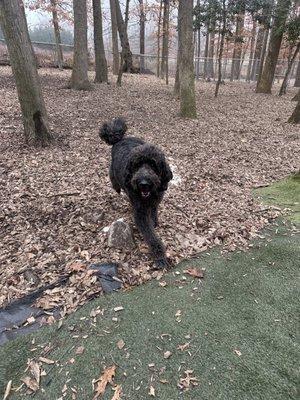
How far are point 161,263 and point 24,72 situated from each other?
4.13 metres

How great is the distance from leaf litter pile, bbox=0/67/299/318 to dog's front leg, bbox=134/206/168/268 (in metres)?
0.12

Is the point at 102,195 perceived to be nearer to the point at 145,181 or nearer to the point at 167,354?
the point at 145,181

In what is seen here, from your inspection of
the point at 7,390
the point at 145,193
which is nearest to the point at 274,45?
the point at 145,193

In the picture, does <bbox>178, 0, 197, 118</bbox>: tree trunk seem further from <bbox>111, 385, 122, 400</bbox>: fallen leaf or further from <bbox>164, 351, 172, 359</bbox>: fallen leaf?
<bbox>111, 385, 122, 400</bbox>: fallen leaf

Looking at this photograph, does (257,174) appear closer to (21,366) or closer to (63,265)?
(63,265)

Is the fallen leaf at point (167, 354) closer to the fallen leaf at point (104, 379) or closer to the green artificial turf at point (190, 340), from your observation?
the green artificial turf at point (190, 340)

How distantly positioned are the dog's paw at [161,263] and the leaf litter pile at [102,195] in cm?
8

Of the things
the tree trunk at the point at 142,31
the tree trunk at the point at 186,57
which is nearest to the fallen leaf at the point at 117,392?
the tree trunk at the point at 186,57

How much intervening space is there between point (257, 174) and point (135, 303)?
3318 mm

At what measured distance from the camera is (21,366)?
227cm

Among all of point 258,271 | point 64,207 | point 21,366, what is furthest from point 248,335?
point 64,207

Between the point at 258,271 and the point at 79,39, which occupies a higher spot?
the point at 79,39

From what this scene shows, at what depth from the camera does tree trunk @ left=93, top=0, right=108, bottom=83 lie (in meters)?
11.9

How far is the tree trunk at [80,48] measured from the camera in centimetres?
984
